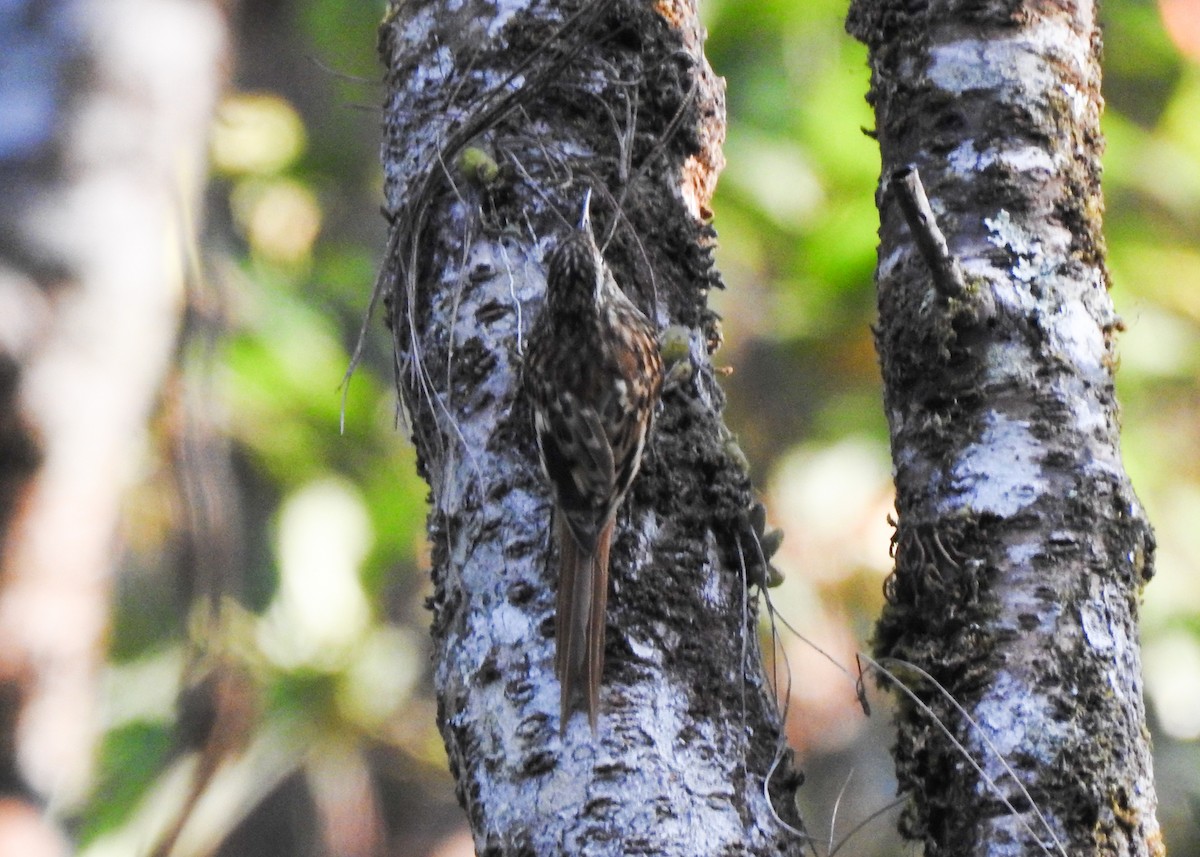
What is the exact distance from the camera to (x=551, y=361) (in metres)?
3.35

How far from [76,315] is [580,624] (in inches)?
102

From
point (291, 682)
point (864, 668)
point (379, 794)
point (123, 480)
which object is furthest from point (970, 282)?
point (379, 794)

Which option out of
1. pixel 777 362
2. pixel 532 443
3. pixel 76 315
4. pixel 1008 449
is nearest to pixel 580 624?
pixel 532 443

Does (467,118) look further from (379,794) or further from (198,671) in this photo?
(379,794)

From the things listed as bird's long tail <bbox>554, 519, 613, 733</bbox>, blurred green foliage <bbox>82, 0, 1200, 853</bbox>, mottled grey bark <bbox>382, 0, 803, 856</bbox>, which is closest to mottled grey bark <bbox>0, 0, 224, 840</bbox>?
mottled grey bark <bbox>382, 0, 803, 856</bbox>

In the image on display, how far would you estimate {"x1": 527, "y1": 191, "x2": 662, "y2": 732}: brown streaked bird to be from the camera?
2758mm

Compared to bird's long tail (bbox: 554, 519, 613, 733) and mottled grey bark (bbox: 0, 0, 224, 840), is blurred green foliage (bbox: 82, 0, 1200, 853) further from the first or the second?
bird's long tail (bbox: 554, 519, 613, 733)

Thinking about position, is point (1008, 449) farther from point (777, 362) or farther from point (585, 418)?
point (777, 362)

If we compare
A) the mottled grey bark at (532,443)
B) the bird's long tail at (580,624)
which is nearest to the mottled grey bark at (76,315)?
the mottled grey bark at (532,443)

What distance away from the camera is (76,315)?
466 centimetres

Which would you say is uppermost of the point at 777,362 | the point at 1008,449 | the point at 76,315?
the point at 777,362

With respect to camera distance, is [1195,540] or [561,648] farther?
[1195,540]

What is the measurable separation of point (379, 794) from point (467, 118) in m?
7.83

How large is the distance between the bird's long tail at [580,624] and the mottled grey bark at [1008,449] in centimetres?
67
